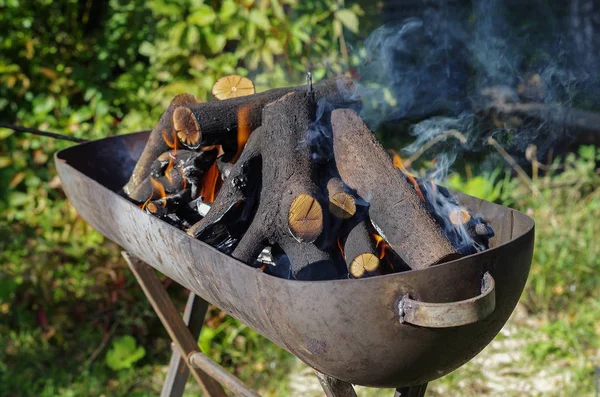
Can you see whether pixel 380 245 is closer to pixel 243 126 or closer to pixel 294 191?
pixel 294 191

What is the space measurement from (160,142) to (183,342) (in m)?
0.74

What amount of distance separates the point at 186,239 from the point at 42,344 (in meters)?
2.28

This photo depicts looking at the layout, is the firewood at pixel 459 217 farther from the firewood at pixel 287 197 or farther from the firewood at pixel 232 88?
the firewood at pixel 232 88

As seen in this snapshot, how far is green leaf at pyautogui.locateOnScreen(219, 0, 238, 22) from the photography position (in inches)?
149

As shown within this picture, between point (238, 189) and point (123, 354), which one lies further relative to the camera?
point (123, 354)

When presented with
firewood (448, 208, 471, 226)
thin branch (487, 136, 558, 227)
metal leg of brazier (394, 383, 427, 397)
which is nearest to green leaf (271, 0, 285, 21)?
thin branch (487, 136, 558, 227)

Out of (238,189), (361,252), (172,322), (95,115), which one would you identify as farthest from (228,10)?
(361,252)

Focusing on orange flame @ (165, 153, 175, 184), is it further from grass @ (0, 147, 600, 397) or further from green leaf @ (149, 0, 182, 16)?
green leaf @ (149, 0, 182, 16)

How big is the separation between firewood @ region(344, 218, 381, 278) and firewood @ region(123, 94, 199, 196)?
0.78 m

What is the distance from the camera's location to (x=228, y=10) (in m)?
3.80

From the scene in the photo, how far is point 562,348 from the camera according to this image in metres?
3.27

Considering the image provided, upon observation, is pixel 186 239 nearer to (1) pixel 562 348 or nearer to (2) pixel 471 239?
(2) pixel 471 239

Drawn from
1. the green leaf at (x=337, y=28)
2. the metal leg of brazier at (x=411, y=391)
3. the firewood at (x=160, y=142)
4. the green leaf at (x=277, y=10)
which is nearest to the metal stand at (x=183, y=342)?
the firewood at (x=160, y=142)

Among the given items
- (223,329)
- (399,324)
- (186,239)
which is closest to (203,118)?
(186,239)
